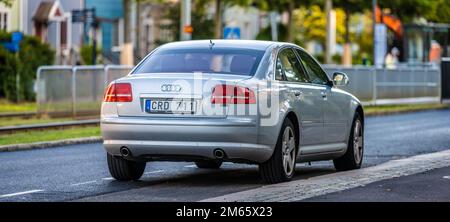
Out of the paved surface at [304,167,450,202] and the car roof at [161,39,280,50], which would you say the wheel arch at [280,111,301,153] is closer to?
the car roof at [161,39,280,50]

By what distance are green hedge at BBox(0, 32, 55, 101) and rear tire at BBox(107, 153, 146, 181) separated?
2957cm

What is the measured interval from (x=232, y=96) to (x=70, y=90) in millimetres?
18322

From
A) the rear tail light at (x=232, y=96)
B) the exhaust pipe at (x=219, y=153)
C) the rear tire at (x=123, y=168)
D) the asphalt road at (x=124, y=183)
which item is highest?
the rear tail light at (x=232, y=96)

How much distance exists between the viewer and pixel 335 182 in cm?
1336

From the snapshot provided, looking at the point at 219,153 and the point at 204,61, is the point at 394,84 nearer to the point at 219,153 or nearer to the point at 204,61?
the point at 204,61

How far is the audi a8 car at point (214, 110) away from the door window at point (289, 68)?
1cm

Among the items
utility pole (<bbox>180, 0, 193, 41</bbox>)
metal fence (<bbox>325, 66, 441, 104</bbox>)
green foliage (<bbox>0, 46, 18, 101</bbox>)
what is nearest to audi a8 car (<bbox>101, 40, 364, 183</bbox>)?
utility pole (<bbox>180, 0, 193, 41</bbox>)

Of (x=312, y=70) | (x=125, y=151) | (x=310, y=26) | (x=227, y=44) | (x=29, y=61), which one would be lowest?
(x=125, y=151)

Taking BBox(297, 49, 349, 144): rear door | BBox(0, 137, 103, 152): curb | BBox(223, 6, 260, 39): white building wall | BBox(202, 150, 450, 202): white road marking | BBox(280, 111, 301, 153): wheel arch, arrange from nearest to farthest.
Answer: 1. BBox(202, 150, 450, 202): white road marking
2. BBox(280, 111, 301, 153): wheel arch
3. BBox(297, 49, 349, 144): rear door
4. BBox(0, 137, 103, 152): curb
5. BBox(223, 6, 260, 39): white building wall

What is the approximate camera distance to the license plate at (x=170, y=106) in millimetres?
13133

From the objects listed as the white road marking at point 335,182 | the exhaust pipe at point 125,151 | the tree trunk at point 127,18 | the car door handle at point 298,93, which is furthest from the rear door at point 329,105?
the tree trunk at point 127,18

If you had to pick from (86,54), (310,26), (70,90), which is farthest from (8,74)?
(310,26)

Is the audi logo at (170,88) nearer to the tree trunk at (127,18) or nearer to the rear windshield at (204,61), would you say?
the rear windshield at (204,61)

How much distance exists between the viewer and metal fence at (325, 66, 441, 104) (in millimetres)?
40725
